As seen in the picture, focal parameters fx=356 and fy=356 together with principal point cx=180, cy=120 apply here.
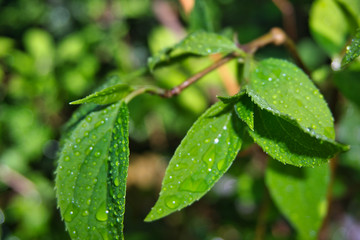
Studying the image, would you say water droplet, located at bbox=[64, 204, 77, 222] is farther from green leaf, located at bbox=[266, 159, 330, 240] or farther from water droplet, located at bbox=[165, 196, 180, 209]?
green leaf, located at bbox=[266, 159, 330, 240]

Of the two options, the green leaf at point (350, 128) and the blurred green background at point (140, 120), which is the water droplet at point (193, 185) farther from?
the green leaf at point (350, 128)

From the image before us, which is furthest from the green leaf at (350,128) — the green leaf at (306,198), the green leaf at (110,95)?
the green leaf at (110,95)

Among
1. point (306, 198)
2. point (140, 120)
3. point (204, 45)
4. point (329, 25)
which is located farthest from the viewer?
point (140, 120)

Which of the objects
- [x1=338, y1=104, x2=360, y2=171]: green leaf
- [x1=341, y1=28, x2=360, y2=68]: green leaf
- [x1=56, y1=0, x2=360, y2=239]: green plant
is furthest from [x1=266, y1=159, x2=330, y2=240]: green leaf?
[x1=338, y1=104, x2=360, y2=171]: green leaf

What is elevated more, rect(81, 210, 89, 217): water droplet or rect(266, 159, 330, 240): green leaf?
rect(81, 210, 89, 217): water droplet

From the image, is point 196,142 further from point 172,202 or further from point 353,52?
point 353,52

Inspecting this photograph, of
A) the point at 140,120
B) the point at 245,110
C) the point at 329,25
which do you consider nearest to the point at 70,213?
the point at 245,110

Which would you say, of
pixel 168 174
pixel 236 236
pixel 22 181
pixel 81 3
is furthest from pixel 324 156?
pixel 81 3
